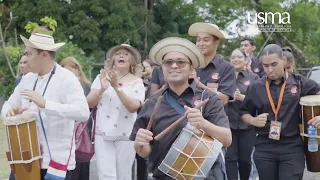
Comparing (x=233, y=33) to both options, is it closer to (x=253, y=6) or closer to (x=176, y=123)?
(x=253, y=6)

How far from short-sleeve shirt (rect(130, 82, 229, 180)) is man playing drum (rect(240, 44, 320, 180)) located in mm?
1922

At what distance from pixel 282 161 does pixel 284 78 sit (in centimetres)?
86

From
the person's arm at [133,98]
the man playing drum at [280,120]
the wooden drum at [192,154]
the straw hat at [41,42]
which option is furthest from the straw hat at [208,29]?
the wooden drum at [192,154]

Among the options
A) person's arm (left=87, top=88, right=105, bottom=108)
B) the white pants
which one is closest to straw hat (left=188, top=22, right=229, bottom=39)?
person's arm (left=87, top=88, right=105, bottom=108)

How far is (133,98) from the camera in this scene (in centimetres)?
733

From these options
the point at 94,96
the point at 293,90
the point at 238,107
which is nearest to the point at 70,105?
the point at 94,96

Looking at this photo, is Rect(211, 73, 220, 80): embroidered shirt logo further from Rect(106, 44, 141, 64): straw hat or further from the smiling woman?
Rect(106, 44, 141, 64): straw hat

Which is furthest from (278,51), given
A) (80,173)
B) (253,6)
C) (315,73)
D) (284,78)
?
(253,6)

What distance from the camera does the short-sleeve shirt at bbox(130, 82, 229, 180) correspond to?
4.57m

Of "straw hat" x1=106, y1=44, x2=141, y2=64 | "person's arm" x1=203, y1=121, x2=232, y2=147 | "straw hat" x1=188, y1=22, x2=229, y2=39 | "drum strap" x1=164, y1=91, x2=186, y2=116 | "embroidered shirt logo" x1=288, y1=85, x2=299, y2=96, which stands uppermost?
"straw hat" x1=188, y1=22, x2=229, y2=39

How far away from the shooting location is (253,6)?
31828 mm

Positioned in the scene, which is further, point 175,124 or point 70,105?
point 70,105

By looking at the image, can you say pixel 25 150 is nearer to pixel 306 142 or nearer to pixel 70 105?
pixel 70 105

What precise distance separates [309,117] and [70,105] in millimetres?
2409
